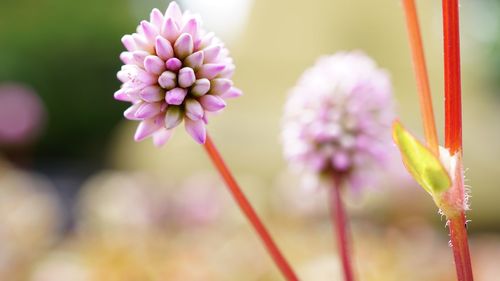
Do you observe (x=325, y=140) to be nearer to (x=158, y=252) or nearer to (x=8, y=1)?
(x=158, y=252)

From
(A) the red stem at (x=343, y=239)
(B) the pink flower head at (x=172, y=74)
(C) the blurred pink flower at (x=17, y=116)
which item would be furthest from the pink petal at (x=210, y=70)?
(C) the blurred pink flower at (x=17, y=116)

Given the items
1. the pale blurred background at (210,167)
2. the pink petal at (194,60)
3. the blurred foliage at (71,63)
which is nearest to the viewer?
the pink petal at (194,60)

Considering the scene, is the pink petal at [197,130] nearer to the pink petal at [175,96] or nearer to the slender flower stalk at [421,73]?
the pink petal at [175,96]

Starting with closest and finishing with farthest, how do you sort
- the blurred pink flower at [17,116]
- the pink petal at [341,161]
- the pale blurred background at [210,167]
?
the pink petal at [341,161] → the pale blurred background at [210,167] → the blurred pink flower at [17,116]

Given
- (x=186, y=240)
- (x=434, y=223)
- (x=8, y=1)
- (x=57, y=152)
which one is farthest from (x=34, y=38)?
(x=186, y=240)

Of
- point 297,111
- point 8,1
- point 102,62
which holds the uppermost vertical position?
point 8,1

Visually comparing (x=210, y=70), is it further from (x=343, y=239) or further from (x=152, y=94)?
(x=343, y=239)

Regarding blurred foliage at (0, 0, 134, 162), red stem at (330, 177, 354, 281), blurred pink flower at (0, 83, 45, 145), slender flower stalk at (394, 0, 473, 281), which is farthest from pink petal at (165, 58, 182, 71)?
blurred foliage at (0, 0, 134, 162)

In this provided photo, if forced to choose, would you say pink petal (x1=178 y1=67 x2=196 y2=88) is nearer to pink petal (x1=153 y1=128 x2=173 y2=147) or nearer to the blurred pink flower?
pink petal (x1=153 y1=128 x2=173 y2=147)
